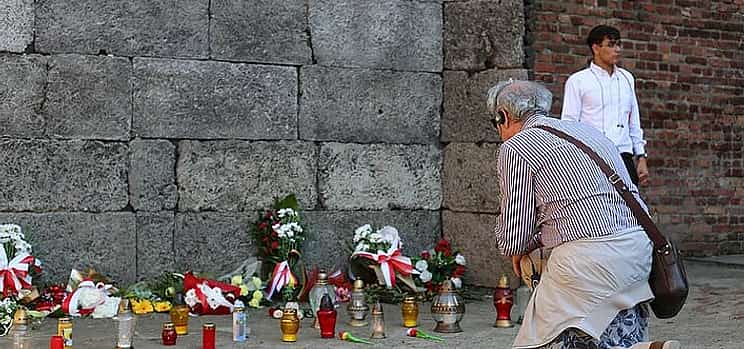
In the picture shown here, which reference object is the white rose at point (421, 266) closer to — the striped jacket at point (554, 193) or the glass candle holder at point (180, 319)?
the glass candle holder at point (180, 319)

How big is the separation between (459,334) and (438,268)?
190 cm

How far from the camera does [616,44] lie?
7699mm

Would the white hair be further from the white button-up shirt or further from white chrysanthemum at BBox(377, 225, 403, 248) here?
white chrysanthemum at BBox(377, 225, 403, 248)

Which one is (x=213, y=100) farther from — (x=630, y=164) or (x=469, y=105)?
(x=630, y=164)

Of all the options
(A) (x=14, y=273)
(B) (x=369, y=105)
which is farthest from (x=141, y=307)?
(B) (x=369, y=105)

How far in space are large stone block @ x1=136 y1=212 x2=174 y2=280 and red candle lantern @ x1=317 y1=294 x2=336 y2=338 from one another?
1857mm

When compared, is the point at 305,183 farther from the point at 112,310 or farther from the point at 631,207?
the point at 631,207

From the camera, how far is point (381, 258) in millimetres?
8820

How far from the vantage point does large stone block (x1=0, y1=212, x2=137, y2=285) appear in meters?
8.12

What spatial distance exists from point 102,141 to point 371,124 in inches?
79.5

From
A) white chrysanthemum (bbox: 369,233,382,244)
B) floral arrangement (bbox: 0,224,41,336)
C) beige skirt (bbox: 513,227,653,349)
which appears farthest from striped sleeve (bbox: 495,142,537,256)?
white chrysanthemum (bbox: 369,233,382,244)

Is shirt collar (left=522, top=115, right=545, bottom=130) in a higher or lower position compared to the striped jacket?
higher

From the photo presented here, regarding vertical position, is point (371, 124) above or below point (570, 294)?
above

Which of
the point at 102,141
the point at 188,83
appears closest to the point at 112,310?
the point at 102,141
